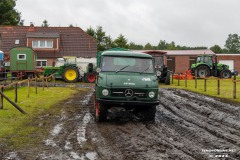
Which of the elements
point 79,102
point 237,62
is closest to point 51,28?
point 237,62

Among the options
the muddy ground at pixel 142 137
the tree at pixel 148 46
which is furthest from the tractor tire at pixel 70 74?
the tree at pixel 148 46

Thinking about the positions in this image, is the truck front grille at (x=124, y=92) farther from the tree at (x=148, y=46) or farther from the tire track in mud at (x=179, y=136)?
the tree at (x=148, y=46)

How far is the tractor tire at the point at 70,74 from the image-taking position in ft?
105

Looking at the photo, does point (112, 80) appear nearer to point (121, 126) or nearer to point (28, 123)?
point (121, 126)

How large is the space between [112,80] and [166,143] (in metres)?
3.26

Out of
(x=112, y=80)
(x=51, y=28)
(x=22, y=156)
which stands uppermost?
(x=51, y=28)

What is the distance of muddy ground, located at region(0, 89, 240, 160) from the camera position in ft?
24.0

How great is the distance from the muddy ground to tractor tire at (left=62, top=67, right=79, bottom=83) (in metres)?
18.3

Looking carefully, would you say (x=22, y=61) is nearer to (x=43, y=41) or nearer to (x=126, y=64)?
(x=43, y=41)

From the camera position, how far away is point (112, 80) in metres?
11.0

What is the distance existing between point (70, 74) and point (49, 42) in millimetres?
18315

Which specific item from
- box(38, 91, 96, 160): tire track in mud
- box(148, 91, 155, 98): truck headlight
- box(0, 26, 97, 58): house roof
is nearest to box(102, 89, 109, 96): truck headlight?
box(38, 91, 96, 160): tire track in mud

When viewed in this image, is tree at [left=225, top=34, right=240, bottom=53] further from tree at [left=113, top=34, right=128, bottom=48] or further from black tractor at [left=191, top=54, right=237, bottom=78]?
black tractor at [left=191, top=54, right=237, bottom=78]

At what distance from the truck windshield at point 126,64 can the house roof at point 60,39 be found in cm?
3722
